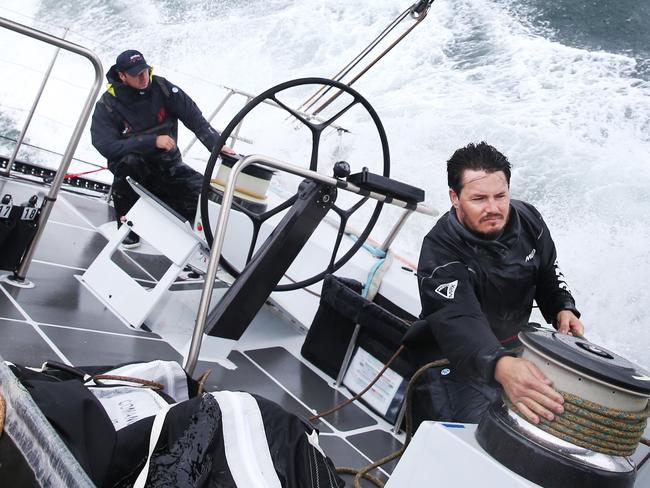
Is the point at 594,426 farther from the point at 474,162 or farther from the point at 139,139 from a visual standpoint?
the point at 139,139

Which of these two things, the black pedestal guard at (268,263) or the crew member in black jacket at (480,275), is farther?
the black pedestal guard at (268,263)

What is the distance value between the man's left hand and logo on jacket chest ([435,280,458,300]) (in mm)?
389

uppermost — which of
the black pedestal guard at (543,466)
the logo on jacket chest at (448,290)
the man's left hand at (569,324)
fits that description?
the man's left hand at (569,324)

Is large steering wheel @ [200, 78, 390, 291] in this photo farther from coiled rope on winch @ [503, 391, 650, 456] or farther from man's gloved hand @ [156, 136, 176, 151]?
coiled rope on winch @ [503, 391, 650, 456]

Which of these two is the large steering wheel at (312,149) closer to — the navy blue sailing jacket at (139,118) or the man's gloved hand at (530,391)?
the navy blue sailing jacket at (139,118)

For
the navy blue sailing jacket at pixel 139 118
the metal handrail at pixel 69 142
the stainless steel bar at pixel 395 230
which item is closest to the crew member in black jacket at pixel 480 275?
the stainless steel bar at pixel 395 230

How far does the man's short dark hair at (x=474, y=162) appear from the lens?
1.63 m

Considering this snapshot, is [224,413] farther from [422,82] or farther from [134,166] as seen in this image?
[422,82]

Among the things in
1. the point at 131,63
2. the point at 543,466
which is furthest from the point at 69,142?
the point at 543,466

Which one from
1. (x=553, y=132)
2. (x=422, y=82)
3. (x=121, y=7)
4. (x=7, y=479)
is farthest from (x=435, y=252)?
(x=121, y=7)

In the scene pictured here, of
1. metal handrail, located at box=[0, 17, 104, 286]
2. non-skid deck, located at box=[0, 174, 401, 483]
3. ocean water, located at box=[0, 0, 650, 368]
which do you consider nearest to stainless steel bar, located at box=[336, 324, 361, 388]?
non-skid deck, located at box=[0, 174, 401, 483]

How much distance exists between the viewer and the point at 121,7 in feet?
35.2

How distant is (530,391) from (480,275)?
64 centimetres

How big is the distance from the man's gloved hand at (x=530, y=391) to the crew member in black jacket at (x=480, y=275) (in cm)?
27
